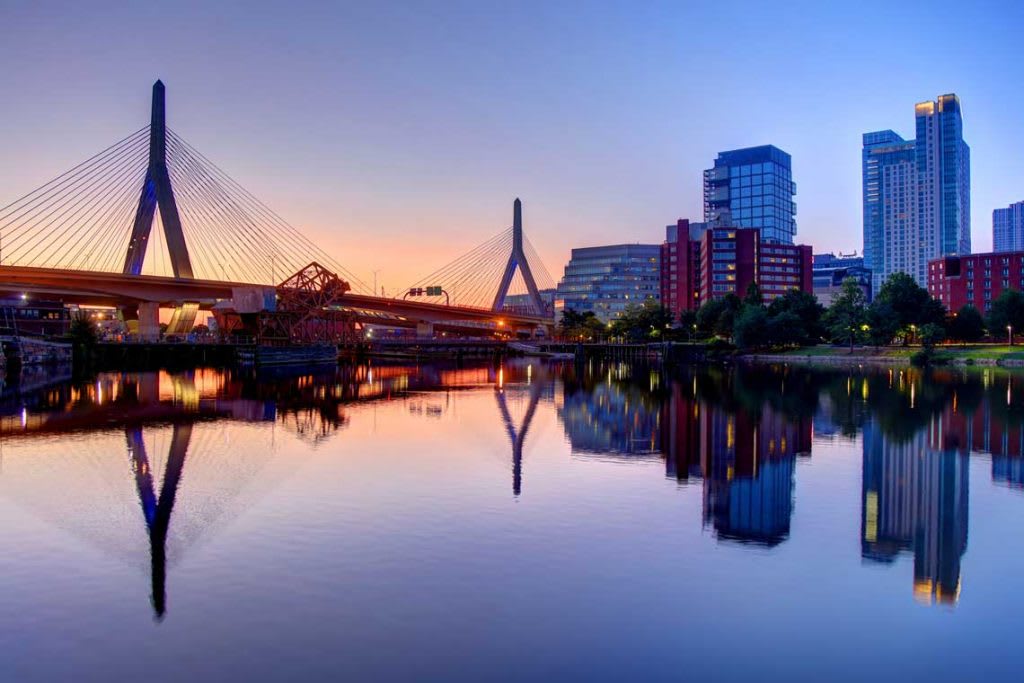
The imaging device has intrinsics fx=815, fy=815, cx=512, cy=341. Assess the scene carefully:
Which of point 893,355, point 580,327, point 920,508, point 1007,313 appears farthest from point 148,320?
point 1007,313

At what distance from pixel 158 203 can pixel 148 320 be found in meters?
20.9

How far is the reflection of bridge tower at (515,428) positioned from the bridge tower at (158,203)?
30.5 metres

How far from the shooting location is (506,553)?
14.5 metres

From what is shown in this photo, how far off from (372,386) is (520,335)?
318 feet

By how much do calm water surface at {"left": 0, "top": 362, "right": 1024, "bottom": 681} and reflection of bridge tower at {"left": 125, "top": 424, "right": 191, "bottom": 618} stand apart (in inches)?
2.9

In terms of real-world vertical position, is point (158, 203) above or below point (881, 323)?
above

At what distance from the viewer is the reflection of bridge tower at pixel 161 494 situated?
516 inches

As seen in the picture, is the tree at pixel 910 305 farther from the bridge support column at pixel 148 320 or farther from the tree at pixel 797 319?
the bridge support column at pixel 148 320

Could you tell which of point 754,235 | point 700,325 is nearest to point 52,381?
point 700,325

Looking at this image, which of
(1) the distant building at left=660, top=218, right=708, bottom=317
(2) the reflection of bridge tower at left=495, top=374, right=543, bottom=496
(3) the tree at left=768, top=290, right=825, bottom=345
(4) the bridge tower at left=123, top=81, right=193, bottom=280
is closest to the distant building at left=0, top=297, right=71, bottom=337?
(4) the bridge tower at left=123, top=81, right=193, bottom=280

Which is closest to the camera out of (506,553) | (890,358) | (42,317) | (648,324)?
(506,553)

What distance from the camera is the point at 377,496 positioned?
19.4 meters

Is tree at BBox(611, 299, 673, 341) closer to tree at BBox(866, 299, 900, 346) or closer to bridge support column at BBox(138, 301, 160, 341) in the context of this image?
tree at BBox(866, 299, 900, 346)

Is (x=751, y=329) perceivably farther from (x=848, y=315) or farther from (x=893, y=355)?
(x=893, y=355)
